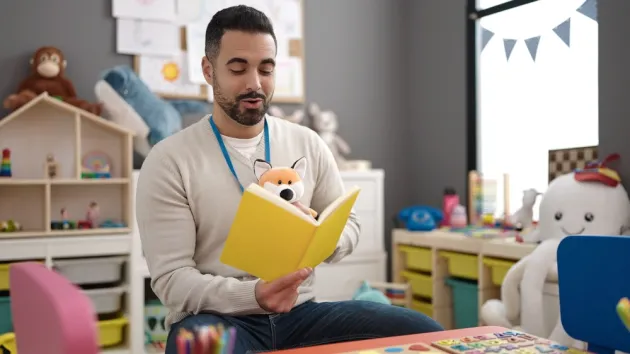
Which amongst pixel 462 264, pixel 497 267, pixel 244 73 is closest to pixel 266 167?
pixel 244 73

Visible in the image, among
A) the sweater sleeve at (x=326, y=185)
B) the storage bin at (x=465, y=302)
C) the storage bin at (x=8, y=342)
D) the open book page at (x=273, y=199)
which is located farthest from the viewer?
the storage bin at (x=465, y=302)

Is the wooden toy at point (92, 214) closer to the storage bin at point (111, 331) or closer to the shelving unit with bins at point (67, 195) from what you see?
the shelving unit with bins at point (67, 195)

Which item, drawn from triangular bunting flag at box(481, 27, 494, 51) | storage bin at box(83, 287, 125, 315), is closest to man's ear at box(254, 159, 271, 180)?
storage bin at box(83, 287, 125, 315)

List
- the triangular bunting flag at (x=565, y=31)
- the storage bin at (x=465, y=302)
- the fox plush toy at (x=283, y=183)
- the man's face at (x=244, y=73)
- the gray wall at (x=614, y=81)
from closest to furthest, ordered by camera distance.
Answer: the fox plush toy at (x=283, y=183) → the man's face at (x=244, y=73) → the gray wall at (x=614, y=81) → the storage bin at (x=465, y=302) → the triangular bunting flag at (x=565, y=31)

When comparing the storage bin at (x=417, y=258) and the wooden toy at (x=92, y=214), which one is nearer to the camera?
the wooden toy at (x=92, y=214)


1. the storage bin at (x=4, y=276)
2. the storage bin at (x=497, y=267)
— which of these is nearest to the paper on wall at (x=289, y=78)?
the storage bin at (x=497, y=267)

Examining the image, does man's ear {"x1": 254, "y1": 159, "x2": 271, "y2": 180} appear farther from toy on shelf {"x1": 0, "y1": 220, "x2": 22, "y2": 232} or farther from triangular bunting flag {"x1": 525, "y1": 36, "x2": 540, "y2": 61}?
triangular bunting flag {"x1": 525, "y1": 36, "x2": 540, "y2": 61}

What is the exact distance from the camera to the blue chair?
1076 millimetres

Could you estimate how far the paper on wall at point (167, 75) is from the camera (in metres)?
3.25

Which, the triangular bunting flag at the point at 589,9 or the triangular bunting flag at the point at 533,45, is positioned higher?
the triangular bunting flag at the point at 589,9

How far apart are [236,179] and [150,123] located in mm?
1720

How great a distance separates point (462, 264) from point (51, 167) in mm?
1949

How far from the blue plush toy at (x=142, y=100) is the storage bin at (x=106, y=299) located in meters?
0.72

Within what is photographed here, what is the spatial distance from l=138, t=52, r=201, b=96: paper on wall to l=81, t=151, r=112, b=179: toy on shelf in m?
0.45
